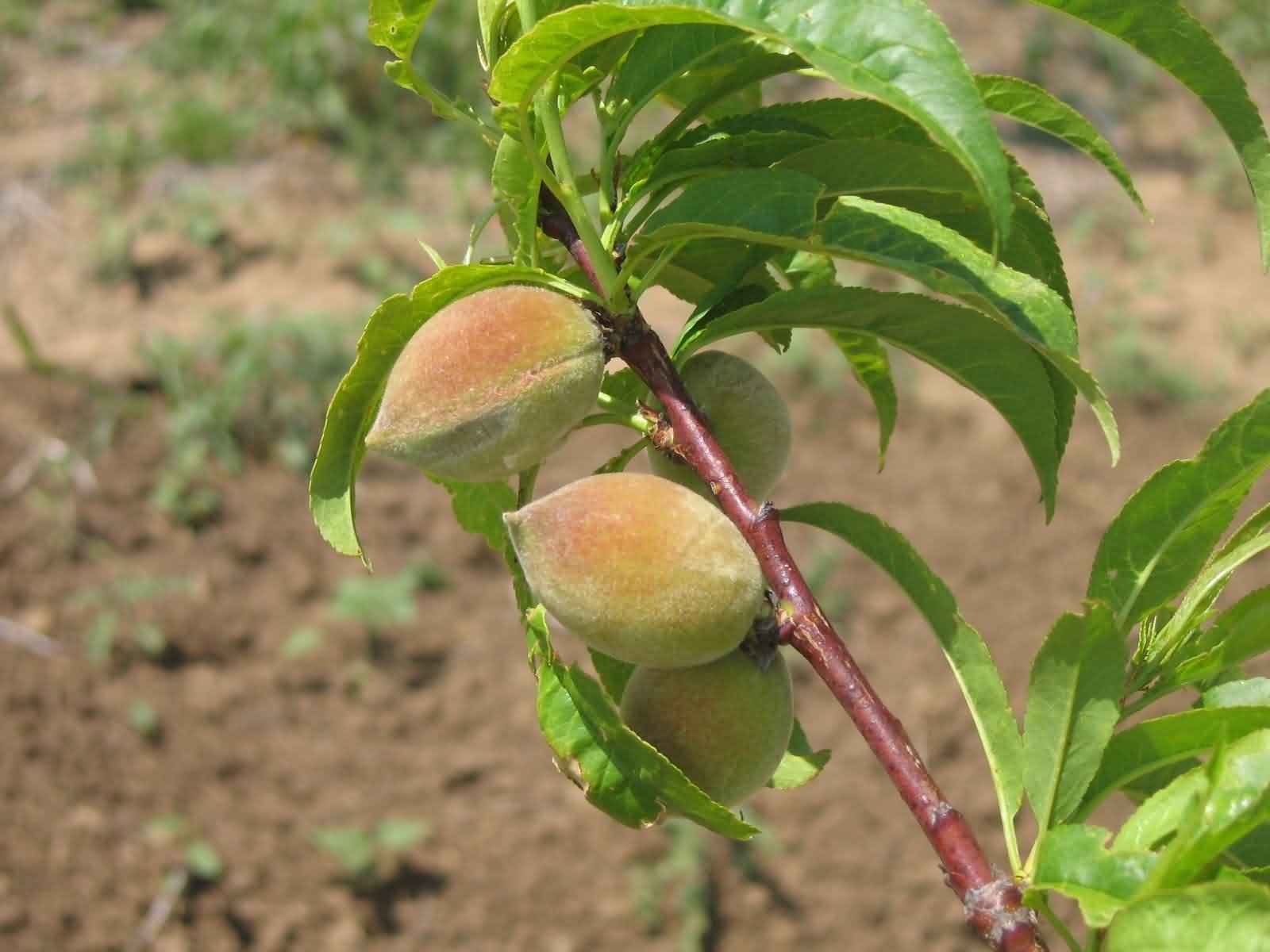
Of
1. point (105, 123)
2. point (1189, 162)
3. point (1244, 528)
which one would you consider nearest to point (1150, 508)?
point (1244, 528)

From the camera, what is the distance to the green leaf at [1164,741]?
0.82 meters

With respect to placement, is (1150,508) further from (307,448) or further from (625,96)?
(307,448)

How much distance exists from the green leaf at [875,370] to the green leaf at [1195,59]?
31 cm

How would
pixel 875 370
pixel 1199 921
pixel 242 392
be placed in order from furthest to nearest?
pixel 242 392, pixel 875 370, pixel 1199 921

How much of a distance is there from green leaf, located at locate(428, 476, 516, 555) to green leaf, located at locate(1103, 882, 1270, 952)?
0.55m

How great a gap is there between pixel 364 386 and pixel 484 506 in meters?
0.21

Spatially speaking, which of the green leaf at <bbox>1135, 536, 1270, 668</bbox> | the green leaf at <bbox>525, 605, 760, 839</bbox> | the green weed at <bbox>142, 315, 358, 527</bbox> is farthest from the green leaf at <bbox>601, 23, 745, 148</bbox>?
the green weed at <bbox>142, 315, 358, 527</bbox>

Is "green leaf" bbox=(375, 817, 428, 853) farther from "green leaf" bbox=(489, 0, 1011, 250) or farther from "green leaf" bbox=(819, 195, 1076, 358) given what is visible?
"green leaf" bbox=(489, 0, 1011, 250)

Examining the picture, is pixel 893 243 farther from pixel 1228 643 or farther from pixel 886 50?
pixel 1228 643

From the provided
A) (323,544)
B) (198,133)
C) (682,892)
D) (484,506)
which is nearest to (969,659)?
(484,506)

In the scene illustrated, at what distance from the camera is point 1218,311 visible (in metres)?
4.81

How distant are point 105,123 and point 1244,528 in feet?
15.5

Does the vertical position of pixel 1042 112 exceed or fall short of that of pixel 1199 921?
it exceeds it

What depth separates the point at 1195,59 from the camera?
879 millimetres
